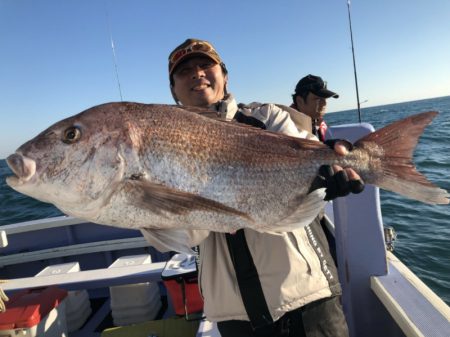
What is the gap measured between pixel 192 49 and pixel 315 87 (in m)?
3.54

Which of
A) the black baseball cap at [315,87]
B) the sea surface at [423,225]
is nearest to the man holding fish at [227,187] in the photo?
the black baseball cap at [315,87]

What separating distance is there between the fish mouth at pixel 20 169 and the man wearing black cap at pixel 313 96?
448cm

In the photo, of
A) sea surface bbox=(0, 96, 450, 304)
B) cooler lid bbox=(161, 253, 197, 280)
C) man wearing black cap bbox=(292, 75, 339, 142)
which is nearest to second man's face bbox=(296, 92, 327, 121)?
man wearing black cap bbox=(292, 75, 339, 142)

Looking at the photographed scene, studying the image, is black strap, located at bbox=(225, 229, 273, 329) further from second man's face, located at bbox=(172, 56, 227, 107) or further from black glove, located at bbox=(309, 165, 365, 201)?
second man's face, located at bbox=(172, 56, 227, 107)

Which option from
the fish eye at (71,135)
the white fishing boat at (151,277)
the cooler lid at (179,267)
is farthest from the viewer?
the cooler lid at (179,267)

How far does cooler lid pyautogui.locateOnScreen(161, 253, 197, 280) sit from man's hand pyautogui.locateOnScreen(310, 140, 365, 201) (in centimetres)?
206

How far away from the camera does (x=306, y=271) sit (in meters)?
2.08

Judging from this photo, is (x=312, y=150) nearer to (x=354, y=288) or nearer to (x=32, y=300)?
(x=354, y=288)

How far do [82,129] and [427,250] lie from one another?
25.4 ft

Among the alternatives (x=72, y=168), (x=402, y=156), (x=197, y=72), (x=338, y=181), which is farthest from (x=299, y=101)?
(x=72, y=168)

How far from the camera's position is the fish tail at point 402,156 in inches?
78.1

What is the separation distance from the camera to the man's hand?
1.97 metres

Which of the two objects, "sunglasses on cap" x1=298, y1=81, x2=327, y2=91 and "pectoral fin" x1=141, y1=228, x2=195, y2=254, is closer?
"pectoral fin" x1=141, y1=228, x2=195, y2=254

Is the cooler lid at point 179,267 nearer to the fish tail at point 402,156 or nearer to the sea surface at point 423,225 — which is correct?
the fish tail at point 402,156
